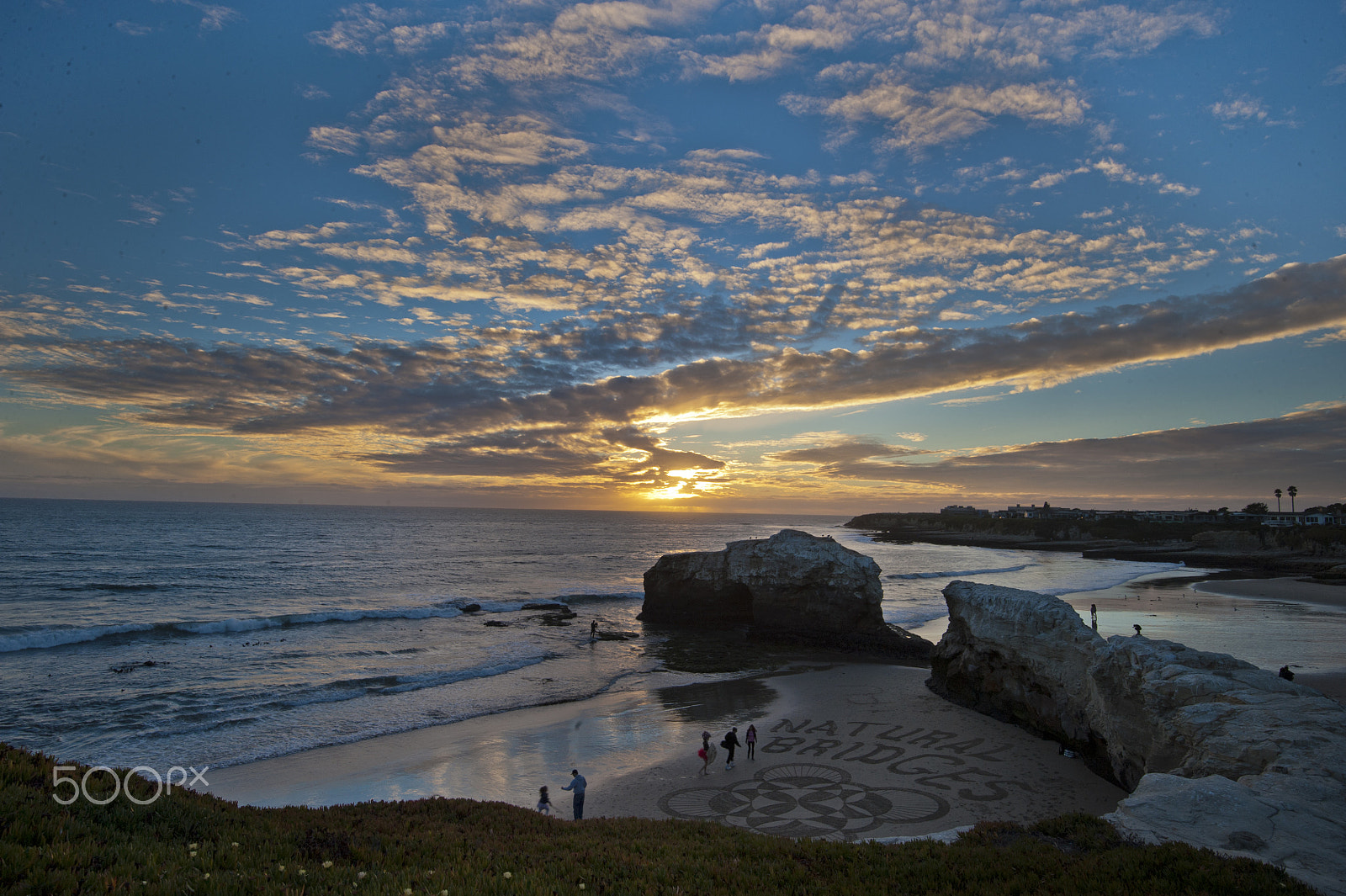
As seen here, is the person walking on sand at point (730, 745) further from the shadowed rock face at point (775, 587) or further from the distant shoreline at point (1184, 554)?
the distant shoreline at point (1184, 554)

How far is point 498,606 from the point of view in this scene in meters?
46.9

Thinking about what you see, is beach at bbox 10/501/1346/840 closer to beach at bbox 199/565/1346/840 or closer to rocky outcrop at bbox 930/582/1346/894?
beach at bbox 199/565/1346/840

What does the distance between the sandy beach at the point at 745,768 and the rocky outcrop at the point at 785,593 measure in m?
11.0

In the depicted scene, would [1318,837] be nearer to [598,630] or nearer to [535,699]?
[535,699]

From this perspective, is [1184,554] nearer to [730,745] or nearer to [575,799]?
[730,745]

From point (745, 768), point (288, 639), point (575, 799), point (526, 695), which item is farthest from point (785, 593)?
point (288, 639)

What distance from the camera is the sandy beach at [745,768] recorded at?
45.1 ft

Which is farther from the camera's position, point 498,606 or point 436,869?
point 498,606

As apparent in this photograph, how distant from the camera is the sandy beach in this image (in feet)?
45.1

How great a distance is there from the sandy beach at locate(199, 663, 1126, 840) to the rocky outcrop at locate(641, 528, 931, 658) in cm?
1095

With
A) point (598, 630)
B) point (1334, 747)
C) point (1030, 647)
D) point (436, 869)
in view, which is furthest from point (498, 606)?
point (1334, 747)

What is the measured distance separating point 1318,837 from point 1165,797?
1.64 metres

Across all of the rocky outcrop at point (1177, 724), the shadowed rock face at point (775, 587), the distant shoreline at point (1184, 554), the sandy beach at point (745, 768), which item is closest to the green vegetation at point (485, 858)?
the rocky outcrop at point (1177, 724)

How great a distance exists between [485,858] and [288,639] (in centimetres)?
3167
